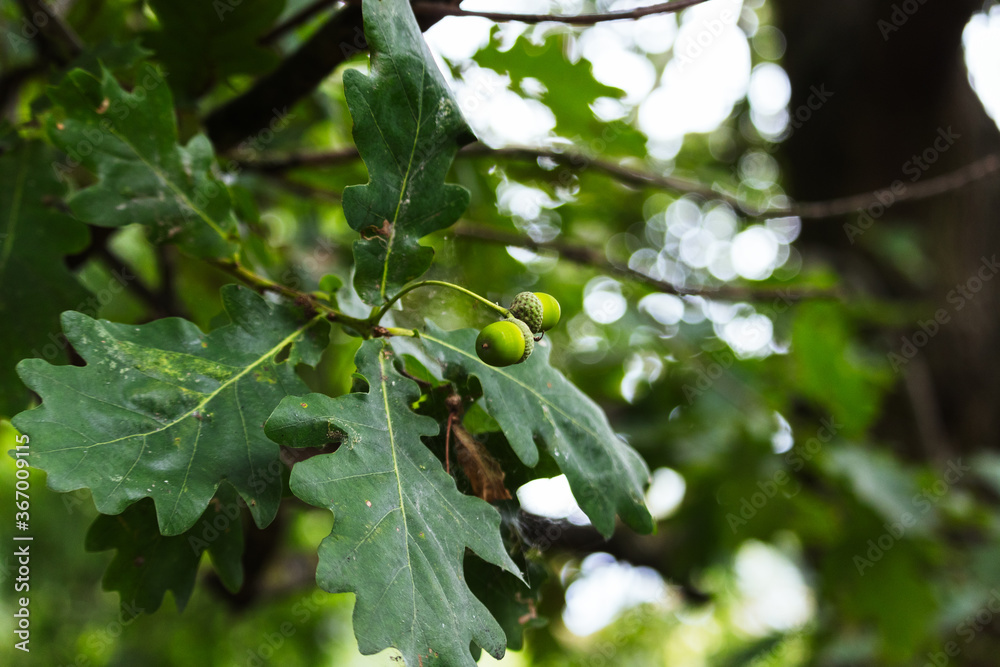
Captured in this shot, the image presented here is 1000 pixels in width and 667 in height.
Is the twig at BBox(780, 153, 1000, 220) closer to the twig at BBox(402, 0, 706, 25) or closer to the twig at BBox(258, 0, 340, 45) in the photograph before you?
the twig at BBox(402, 0, 706, 25)

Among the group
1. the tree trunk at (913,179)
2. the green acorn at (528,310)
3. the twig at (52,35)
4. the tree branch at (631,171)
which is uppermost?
the twig at (52,35)

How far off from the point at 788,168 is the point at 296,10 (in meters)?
2.98

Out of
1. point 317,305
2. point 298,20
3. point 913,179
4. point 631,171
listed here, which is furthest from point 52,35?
point 913,179

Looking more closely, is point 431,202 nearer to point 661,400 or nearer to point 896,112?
point 661,400

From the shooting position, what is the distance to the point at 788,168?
3863mm

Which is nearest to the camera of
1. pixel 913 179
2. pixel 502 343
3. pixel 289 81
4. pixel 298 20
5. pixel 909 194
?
pixel 502 343

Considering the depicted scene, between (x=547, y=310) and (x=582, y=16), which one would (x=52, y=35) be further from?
(x=547, y=310)

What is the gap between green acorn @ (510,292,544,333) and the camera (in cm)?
90

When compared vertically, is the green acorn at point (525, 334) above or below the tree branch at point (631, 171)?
above

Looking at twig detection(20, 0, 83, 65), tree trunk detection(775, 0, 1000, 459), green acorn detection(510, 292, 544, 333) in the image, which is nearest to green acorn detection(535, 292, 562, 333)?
green acorn detection(510, 292, 544, 333)

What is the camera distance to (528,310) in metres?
0.90

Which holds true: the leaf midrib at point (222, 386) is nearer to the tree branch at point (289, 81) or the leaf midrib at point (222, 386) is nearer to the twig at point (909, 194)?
the tree branch at point (289, 81)

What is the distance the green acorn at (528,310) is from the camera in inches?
35.3

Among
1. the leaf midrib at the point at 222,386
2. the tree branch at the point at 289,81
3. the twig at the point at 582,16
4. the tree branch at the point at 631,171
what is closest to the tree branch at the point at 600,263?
the tree branch at the point at 631,171
